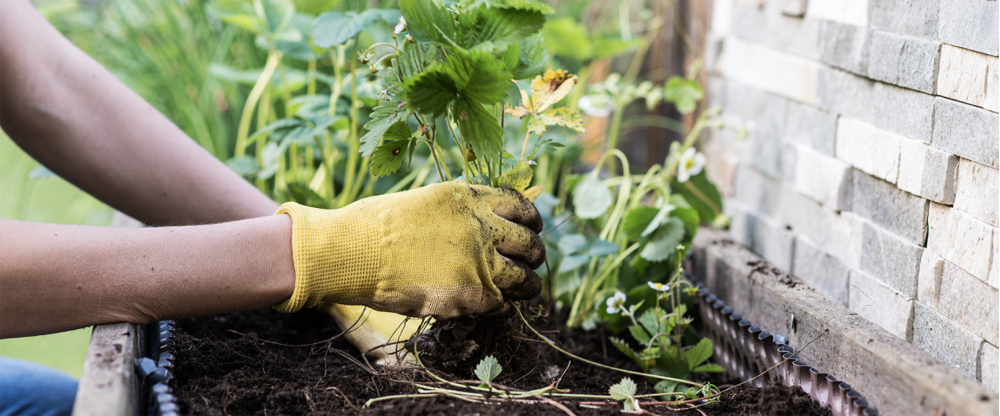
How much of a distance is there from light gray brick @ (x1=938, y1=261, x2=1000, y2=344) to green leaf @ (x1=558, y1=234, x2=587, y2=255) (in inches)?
22.4

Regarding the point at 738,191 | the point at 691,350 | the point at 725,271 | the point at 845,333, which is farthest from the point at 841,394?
the point at 738,191

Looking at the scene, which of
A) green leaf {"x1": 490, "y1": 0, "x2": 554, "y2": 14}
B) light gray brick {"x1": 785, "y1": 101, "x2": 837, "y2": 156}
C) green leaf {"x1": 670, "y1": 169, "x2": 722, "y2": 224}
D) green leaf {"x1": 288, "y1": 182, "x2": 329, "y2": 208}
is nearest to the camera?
green leaf {"x1": 490, "y1": 0, "x2": 554, "y2": 14}

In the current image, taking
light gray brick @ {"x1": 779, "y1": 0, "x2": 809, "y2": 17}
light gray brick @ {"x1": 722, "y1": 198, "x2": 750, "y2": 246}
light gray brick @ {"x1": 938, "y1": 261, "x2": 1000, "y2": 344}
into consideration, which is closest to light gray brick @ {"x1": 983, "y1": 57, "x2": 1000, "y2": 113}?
light gray brick @ {"x1": 938, "y1": 261, "x2": 1000, "y2": 344}

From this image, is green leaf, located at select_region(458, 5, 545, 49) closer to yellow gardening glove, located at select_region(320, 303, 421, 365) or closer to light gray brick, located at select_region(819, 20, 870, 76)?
yellow gardening glove, located at select_region(320, 303, 421, 365)

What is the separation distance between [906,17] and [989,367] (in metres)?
0.50

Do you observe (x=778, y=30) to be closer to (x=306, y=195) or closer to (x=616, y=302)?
(x=616, y=302)

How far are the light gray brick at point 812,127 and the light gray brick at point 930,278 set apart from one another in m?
0.30

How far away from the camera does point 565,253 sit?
1224 mm

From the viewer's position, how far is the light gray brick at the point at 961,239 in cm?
76

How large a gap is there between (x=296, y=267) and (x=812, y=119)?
0.98 metres

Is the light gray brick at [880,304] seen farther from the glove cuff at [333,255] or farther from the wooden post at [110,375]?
the wooden post at [110,375]

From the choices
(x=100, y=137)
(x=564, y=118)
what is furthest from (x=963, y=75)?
(x=100, y=137)

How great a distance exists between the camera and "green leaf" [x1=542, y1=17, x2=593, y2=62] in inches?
65.6

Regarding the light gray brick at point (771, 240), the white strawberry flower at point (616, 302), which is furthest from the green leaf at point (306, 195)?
the light gray brick at point (771, 240)
